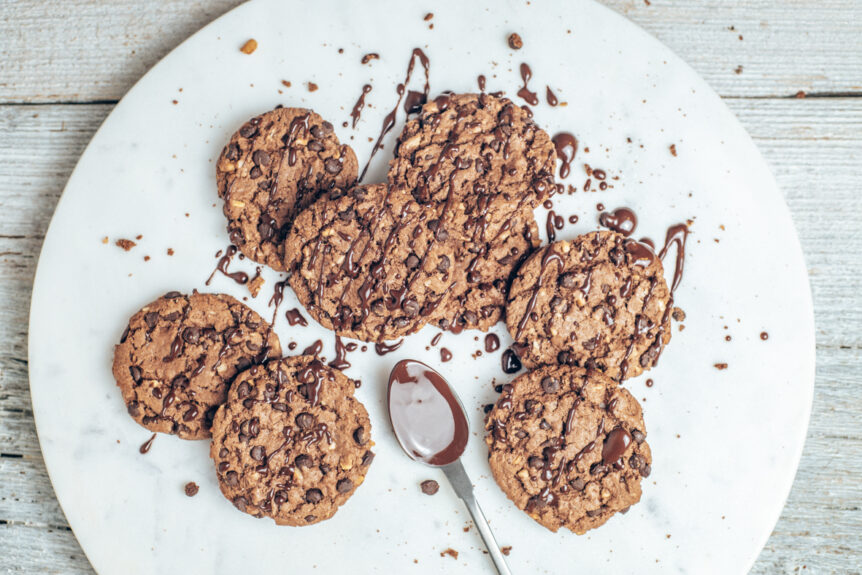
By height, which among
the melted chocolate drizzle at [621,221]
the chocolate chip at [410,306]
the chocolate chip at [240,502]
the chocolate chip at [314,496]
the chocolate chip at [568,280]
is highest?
the melted chocolate drizzle at [621,221]

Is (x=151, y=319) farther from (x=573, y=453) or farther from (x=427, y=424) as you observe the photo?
(x=573, y=453)

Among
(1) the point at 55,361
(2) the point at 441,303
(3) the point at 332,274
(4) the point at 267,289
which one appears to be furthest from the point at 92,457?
(2) the point at 441,303

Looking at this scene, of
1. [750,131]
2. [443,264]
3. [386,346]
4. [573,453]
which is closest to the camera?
[443,264]

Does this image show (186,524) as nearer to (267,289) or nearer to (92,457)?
(92,457)

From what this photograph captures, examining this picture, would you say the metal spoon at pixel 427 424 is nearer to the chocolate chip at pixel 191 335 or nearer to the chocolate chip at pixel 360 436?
the chocolate chip at pixel 360 436

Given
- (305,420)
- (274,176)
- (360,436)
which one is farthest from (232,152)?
(360,436)

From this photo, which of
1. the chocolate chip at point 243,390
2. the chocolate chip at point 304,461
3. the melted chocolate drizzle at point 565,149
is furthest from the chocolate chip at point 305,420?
the melted chocolate drizzle at point 565,149
